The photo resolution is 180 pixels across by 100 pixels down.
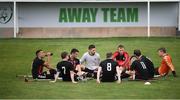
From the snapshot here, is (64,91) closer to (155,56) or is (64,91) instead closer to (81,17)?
(155,56)

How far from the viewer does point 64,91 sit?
2200cm

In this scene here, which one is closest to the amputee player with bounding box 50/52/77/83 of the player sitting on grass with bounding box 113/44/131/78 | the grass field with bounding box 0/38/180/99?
the grass field with bounding box 0/38/180/99

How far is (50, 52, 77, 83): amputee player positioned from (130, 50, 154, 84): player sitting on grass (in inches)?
76.7

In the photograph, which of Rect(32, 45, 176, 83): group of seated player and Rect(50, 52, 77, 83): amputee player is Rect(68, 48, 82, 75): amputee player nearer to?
Rect(32, 45, 176, 83): group of seated player

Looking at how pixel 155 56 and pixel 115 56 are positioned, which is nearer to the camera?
pixel 115 56

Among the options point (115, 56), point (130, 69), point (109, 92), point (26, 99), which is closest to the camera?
point (26, 99)

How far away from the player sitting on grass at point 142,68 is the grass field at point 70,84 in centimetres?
35

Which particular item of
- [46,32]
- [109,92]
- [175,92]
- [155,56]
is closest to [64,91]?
[109,92]

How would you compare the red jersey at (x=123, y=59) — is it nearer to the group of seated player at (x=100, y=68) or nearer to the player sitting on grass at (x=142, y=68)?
the group of seated player at (x=100, y=68)

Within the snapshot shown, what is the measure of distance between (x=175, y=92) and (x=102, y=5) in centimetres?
2549

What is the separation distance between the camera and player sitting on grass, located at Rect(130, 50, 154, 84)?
80.3 ft

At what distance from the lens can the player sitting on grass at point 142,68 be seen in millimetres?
24484

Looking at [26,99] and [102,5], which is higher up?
[102,5]

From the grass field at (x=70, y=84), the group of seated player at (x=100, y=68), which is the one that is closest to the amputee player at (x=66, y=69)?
the group of seated player at (x=100, y=68)
